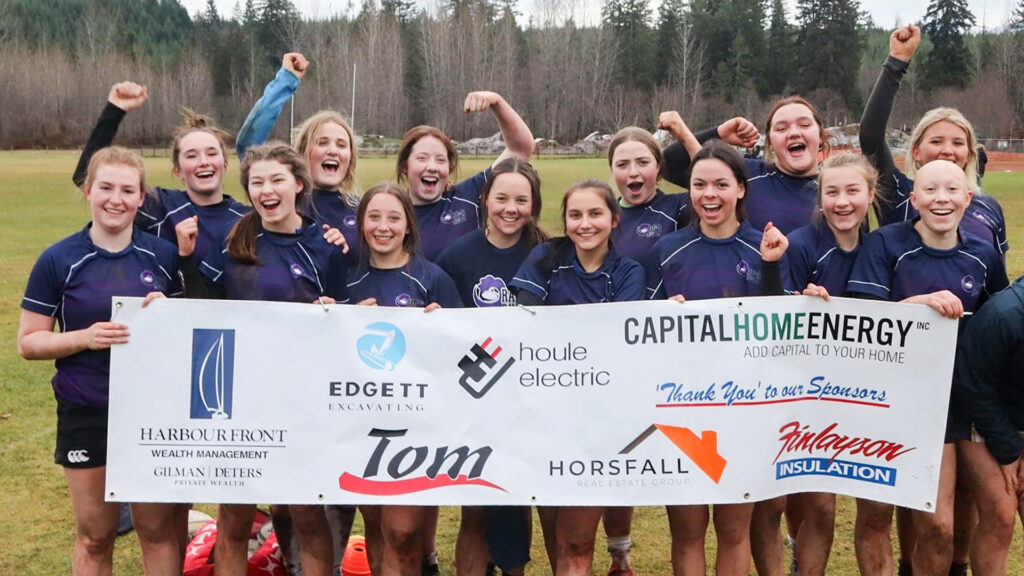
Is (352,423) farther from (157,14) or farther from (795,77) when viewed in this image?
(157,14)

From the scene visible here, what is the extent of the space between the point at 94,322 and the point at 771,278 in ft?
10.3

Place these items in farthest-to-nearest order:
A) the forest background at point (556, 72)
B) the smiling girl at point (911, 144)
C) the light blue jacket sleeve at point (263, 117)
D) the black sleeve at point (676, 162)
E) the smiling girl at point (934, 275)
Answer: the forest background at point (556, 72) → the light blue jacket sleeve at point (263, 117) → the black sleeve at point (676, 162) → the smiling girl at point (911, 144) → the smiling girl at point (934, 275)

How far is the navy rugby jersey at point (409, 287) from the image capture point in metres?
4.77

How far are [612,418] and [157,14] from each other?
145519 millimetres

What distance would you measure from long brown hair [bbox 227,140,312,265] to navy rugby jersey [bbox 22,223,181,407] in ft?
1.14

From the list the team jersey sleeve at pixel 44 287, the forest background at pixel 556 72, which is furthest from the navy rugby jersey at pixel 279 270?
the forest background at pixel 556 72

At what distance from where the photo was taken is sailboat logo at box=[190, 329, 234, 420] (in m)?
4.57

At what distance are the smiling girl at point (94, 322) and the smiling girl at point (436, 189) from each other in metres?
1.56

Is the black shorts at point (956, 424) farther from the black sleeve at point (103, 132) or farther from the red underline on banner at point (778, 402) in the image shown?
the black sleeve at point (103, 132)

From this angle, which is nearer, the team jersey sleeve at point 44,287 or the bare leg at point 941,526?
the team jersey sleeve at point 44,287

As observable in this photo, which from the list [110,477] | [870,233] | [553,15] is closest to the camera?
[110,477]

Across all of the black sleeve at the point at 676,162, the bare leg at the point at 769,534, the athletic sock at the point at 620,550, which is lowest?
the athletic sock at the point at 620,550

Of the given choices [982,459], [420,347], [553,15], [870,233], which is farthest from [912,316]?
[553,15]

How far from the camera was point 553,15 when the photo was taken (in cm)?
10206
